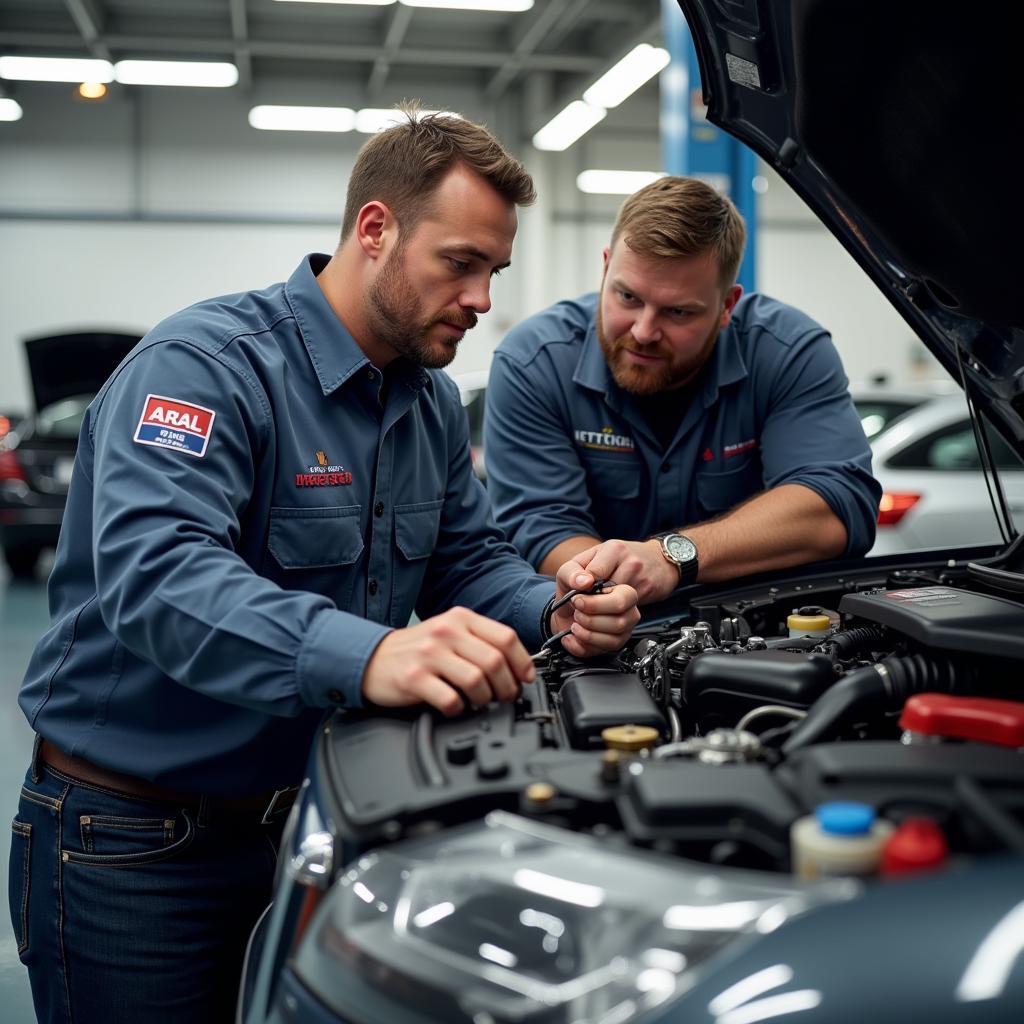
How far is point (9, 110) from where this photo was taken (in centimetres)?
1221

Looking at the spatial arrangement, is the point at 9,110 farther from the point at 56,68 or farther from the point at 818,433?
the point at 818,433

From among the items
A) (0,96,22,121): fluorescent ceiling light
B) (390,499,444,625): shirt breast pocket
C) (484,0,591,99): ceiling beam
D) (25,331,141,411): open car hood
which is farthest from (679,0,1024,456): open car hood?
(0,96,22,121): fluorescent ceiling light

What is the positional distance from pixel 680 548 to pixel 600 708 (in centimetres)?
81

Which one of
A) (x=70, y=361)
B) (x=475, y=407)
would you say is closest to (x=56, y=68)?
(x=475, y=407)

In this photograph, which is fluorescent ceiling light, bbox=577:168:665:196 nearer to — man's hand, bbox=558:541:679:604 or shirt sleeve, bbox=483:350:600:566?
shirt sleeve, bbox=483:350:600:566

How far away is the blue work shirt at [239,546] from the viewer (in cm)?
126

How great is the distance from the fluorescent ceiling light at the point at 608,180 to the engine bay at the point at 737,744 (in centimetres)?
1265

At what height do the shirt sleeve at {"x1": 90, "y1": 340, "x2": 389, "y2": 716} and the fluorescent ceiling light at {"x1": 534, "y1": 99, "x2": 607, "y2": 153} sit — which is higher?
the fluorescent ceiling light at {"x1": 534, "y1": 99, "x2": 607, "y2": 153}

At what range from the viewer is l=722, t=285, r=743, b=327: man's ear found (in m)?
2.28

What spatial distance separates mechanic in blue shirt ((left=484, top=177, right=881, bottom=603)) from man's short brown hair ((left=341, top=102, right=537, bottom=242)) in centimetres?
51

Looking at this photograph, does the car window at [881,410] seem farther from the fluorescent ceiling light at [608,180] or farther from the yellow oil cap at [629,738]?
the fluorescent ceiling light at [608,180]

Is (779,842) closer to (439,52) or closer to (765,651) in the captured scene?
(765,651)

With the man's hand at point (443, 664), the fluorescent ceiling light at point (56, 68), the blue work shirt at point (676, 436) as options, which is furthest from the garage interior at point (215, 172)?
the man's hand at point (443, 664)

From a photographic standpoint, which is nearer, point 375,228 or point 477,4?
point 375,228
